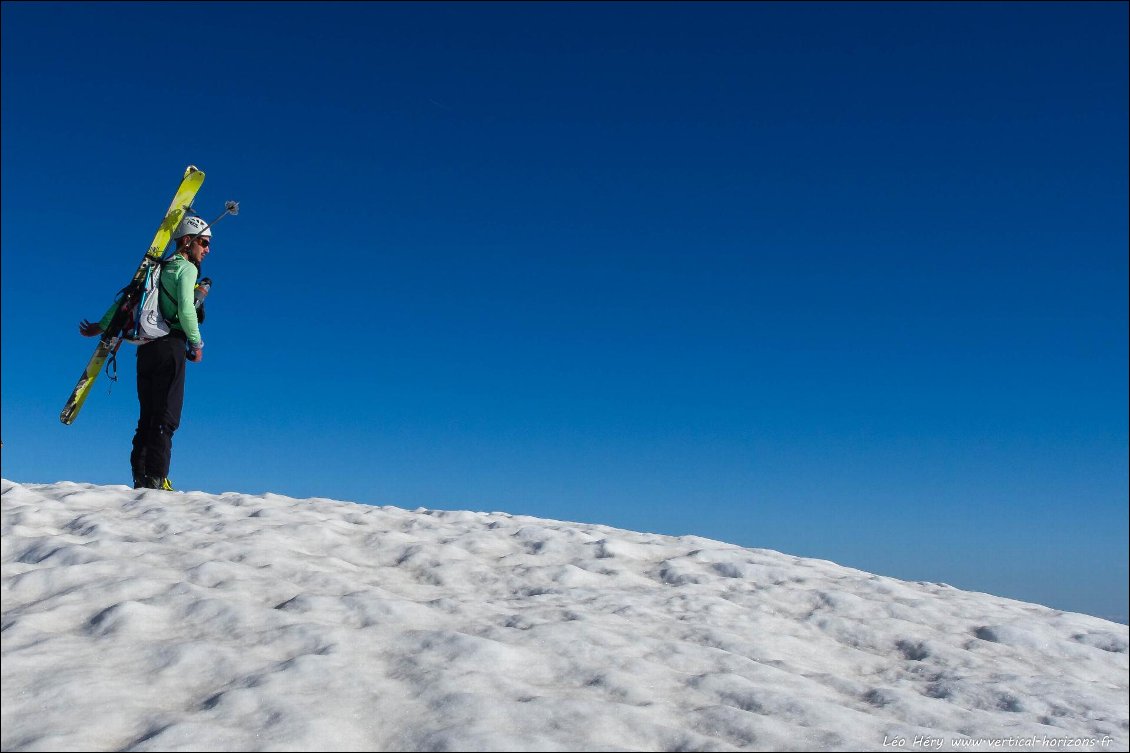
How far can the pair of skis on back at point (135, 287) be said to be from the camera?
1176cm

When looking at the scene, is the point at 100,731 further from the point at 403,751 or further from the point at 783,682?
the point at 783,682

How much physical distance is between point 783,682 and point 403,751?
9.61 feet

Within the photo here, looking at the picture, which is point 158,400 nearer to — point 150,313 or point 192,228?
point 150,313

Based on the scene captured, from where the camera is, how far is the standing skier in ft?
36.9

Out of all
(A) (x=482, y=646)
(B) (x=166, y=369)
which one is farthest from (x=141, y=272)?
(A) (x=482, y=646)

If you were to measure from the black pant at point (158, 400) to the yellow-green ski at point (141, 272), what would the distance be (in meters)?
0.99

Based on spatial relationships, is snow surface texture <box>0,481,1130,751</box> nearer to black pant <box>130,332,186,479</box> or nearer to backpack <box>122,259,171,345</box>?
black pant <box>130,332,186,479</box>

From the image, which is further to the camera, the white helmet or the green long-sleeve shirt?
the white helmet

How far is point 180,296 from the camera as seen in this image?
11.1m

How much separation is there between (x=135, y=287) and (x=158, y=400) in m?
1.87

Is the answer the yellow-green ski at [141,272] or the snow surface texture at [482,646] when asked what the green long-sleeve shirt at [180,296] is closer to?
the yellow-green ski at [141,272]

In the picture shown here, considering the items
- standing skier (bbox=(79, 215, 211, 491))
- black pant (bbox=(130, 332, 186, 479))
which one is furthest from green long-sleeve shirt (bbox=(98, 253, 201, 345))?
black pant (bbox=(130, 332, 186, 479))

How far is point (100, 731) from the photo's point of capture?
4.32 meters

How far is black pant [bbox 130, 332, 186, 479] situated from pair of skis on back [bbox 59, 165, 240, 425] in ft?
2.54
